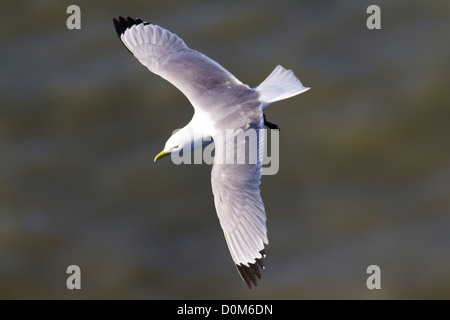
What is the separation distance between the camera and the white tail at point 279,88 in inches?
183

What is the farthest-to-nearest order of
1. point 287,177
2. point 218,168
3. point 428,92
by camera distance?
point 428,92, point 287,177, point 218,168

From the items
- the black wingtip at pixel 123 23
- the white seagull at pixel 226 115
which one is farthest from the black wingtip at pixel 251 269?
the black wingtip at pixel 123 23

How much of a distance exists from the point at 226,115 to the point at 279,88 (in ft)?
1.22

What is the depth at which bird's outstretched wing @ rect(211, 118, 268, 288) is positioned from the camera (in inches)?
164

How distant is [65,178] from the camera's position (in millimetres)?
5699

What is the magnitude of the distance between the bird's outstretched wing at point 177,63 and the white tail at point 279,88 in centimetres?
13

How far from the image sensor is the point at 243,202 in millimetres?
4215

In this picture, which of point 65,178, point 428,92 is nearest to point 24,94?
point 65,178

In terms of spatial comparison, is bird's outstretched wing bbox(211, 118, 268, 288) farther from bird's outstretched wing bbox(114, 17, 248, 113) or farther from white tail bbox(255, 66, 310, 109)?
bird's outstretched wing bbox(114, 17, 248, 113)

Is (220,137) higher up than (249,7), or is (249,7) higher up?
(249,7)

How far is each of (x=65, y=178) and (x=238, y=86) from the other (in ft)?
5.06

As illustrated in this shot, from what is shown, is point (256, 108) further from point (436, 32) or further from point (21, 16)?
point (21, 16)

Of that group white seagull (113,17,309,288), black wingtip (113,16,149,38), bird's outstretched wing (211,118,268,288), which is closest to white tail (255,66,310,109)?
white seagull (113,17,309,288)

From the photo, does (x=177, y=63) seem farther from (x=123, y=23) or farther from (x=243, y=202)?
(x=243, y=202)
